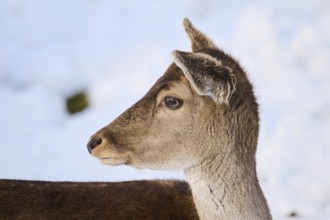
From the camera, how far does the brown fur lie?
5465mm

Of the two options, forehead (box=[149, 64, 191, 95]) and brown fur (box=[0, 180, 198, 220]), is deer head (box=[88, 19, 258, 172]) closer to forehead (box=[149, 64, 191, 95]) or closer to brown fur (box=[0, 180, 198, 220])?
forehead (box=[149, 64, 191, 95])

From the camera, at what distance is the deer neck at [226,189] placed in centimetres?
531

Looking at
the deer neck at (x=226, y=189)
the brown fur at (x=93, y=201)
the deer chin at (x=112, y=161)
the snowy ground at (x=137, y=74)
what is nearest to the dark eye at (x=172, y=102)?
the deer neck at (x=226, y=189)

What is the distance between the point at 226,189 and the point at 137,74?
16.3 ft

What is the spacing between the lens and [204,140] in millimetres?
5316

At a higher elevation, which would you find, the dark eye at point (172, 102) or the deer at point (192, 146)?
the dark eye at point (172, 102)

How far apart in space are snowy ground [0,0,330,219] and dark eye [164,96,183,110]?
9.10ft

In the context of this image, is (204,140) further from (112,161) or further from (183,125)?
(112,161)

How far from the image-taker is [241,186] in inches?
209

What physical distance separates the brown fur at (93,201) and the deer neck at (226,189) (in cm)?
35

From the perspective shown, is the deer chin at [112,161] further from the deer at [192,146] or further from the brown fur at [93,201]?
the brown fur at [93,201]

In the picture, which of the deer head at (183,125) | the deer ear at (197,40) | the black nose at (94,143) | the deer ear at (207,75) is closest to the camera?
the deer ear at (207,75)

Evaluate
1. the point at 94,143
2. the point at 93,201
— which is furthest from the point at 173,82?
the point at 93,201

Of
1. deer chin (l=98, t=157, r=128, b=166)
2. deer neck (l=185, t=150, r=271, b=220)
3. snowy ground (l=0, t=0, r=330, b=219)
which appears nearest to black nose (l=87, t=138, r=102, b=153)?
deer chin (l=98, t=157, r=128, b=166)
